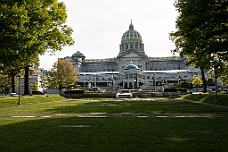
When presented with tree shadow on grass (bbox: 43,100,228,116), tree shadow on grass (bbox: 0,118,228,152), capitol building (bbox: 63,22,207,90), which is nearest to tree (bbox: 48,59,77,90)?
capitol building (bbox: 63,22,207,90)

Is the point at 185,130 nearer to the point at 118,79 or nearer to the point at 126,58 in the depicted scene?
the point at 118,79

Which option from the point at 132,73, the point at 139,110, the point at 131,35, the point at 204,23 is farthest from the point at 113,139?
the point at 131,35

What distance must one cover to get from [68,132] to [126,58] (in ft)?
585

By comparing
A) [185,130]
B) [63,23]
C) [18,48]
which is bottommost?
[185,130]

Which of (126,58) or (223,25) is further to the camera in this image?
Result: (126,58)

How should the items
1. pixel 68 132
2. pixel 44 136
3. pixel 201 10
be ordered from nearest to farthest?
pixel 44 136
pixel 68 132
pixel 201 10

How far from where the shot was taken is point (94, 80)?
584ft

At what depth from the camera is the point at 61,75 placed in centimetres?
9650

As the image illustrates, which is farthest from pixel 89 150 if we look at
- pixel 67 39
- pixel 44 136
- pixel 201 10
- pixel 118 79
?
pixel 118 79

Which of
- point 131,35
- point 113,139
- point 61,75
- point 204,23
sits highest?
point 131,35

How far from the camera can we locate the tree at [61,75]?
96.0 meters

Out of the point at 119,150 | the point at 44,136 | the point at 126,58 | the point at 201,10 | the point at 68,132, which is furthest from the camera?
the point at 126,58

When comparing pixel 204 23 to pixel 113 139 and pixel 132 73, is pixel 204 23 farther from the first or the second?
pixel 132 73

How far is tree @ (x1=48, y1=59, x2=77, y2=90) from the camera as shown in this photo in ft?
315
